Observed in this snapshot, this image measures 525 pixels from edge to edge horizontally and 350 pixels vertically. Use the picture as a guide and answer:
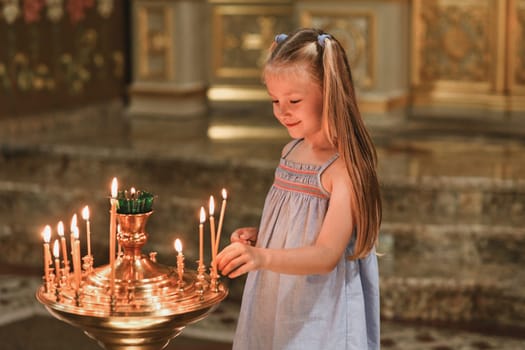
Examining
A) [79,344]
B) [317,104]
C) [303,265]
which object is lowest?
[79,344]

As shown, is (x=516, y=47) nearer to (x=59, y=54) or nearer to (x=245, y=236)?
(x=59, y=54)

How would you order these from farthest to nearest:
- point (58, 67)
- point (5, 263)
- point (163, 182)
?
point (58, 67) < point (163, 182) < point (5, 263)

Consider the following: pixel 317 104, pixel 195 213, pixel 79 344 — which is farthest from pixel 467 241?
pixel 317 104

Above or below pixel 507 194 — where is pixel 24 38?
above

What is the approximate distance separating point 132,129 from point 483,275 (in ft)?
10.2

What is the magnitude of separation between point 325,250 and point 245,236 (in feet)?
0.74

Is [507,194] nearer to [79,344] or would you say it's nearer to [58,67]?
[79,344]

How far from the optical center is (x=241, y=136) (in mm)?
A: 6660

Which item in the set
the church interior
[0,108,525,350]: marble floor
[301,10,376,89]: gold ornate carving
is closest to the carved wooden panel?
the church interior

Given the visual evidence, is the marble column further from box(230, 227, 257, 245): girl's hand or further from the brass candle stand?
the brass candle stand

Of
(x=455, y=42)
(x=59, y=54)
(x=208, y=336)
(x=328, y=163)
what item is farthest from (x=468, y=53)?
(x=328, y=163)

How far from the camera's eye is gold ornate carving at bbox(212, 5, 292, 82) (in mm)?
7926

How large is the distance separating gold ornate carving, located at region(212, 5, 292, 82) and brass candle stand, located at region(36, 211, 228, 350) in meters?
5.93

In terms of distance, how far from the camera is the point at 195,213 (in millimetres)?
5312
